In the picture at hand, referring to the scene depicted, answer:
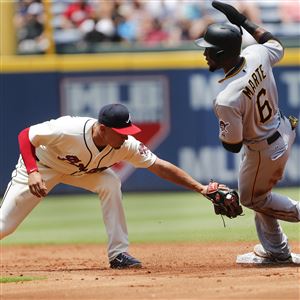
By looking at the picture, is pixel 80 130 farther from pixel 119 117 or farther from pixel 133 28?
pixel 133 28

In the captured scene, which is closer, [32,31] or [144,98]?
[144,98]

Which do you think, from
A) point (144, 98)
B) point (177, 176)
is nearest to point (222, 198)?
point (177, 176)

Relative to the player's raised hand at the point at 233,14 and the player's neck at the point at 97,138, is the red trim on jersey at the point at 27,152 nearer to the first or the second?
Answer: the player's neck at the point at 97,138

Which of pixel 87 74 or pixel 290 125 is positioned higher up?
pixel 290 125

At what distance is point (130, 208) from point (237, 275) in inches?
231

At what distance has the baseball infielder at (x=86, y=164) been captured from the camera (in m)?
6.26

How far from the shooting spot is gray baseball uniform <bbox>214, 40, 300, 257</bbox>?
239 inches

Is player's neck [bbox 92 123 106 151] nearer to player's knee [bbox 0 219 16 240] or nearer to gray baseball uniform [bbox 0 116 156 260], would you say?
gray baseball uniform [bbox 0 116 156 260]

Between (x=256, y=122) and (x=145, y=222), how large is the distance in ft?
14.9

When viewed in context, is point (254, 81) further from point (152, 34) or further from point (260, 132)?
point (152, 34)

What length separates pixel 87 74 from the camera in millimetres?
13602

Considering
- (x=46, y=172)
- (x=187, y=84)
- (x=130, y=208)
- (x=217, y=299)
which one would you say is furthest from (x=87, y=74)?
(x=217, y=299)

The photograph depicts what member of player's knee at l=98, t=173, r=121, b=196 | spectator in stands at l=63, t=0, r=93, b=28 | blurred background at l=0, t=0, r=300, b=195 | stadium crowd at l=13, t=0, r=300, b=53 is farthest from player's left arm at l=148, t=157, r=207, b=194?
spectator in stands at l=63, t=0, r=93, b=28

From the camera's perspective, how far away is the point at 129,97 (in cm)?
1360
